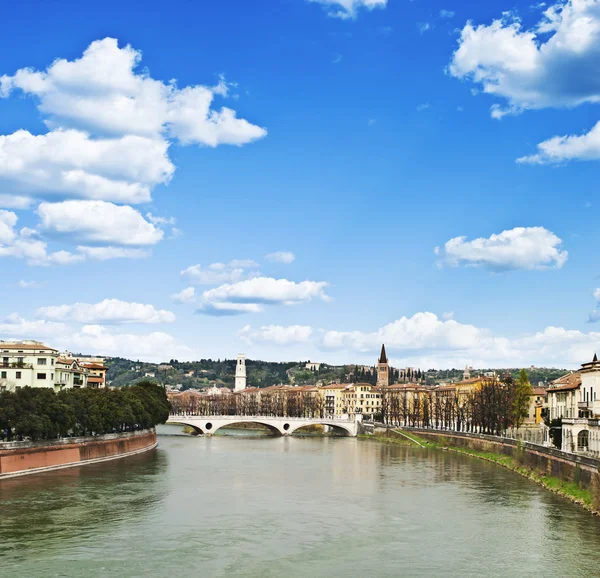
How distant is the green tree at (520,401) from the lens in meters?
90.9

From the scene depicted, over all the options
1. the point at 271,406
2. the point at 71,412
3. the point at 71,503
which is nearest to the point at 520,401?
the point at 71,412

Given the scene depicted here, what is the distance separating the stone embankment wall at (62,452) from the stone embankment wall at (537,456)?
32.4 meters

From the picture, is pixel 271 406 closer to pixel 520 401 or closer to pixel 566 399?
pixel 520 401

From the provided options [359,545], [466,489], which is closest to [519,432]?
[466,489]

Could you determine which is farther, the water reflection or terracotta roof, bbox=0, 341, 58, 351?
terracotta roof, bbox=0, 341, 58, 351

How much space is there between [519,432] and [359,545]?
46453mm

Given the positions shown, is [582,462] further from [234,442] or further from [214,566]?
[234,442]

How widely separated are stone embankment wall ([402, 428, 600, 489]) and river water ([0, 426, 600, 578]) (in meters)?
1.70

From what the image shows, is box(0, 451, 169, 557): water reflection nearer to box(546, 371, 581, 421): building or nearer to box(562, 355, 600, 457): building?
box(562, 355, 600, 457): building

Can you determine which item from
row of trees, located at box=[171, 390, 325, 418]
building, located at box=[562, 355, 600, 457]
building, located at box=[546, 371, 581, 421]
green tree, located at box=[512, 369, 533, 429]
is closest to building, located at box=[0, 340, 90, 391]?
building, located at box=[562, 355, 600, 457]

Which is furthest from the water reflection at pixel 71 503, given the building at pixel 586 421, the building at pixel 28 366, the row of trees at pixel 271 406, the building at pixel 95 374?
the row of trees at pixel 271 406

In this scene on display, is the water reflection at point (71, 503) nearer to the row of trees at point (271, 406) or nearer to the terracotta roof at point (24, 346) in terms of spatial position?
the terracotta roof at point (24, 346)

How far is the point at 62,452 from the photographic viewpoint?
61.2 metres

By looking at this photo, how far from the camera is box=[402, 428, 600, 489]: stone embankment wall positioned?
45.4 metres
